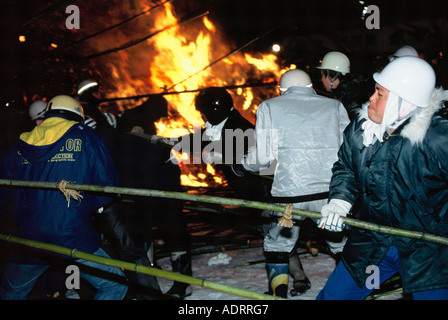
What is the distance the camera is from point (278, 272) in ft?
13.5

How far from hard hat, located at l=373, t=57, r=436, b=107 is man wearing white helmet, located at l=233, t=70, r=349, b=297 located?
1328mm

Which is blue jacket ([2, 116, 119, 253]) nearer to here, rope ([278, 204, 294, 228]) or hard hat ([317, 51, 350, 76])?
rope ([278, 204, 294, 228])

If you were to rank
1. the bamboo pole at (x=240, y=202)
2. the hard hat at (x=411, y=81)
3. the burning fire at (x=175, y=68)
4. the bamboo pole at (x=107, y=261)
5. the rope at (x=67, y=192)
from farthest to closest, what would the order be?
the burning fire at (x=175, y=68), the rope at (x=67, y=192), the bamboo pole at (x=107, y=261), the hard hat at (x=411, y=81), the bamboo pole at (x=240, y=202)

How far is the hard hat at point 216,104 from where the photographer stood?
521cm

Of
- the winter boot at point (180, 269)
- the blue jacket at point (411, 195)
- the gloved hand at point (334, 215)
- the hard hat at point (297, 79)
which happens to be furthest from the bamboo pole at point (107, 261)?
the hard hat at point (297, 79)

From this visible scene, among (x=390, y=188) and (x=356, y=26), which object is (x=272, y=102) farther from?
(x=356, y=26)

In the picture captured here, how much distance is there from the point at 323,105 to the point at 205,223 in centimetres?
454

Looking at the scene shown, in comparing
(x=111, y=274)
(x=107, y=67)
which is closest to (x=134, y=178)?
(x=111, y=274)

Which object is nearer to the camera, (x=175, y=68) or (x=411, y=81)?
(x=411, y=81)

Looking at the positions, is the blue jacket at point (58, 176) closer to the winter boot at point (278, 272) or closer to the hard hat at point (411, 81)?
the winter boot at point (278, 272)

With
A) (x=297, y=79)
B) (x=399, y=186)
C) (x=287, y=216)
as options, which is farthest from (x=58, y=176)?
(x=399, y=186)

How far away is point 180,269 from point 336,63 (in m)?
3.52

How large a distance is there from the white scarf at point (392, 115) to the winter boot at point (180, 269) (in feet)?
10.2

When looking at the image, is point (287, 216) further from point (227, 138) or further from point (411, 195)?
point (227, 138)
